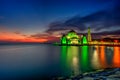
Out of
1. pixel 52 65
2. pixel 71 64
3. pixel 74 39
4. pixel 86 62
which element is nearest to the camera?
pixel 52 65

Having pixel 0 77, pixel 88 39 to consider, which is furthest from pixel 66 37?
pixel 0 77

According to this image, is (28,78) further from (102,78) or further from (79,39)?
(79,39)

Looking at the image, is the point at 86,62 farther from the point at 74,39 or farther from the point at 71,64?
the point at 74,39

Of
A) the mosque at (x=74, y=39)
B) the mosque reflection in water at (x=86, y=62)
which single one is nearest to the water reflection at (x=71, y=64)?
the mosque reflection in water at (x=86, y=62)

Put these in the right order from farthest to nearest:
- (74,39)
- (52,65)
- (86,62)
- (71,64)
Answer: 1. (74,39)
2. (86,62)
3. (71,64)
4. (52,65)

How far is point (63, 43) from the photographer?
166750 millimetres

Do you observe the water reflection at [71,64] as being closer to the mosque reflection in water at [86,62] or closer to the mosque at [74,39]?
the mosque reflection in water at [86,62]

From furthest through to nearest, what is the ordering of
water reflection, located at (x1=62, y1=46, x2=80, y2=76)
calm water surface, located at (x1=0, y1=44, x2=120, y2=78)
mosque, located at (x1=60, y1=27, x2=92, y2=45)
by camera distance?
mosque, located at (x1=60, y1=27, x2=92, y2=45)
water reflection, located at (x1=62, y1=46, x2=80, y2=76)
calm water surface, located at (x1=0, y1=44, x2=120, y2=78)

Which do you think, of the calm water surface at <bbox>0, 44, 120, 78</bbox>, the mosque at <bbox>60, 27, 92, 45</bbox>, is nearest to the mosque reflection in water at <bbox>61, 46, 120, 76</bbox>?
the calm water surface at <bbox>0, 44, 120, 78</bbox>

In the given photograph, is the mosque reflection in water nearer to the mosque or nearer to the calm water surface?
the calm water surface

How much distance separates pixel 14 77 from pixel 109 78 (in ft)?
35.3

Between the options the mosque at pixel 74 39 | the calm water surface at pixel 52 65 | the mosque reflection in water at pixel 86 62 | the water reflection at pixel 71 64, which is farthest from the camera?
the mosque at pixel 74 39

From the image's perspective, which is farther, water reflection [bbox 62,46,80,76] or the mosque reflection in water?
the mosque reflection in water

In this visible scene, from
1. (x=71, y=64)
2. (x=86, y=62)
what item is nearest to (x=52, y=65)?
(x=71, y=64)
